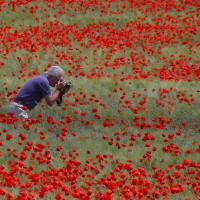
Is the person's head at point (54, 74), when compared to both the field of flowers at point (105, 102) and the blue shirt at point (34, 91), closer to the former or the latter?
the blue shirt at point (34, 91)

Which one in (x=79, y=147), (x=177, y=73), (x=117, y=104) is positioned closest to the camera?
(x=79, y=147)

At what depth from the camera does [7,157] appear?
22.6 feet

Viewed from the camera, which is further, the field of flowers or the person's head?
the person's head

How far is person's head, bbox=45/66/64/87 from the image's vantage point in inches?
350

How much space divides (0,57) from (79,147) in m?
8.20

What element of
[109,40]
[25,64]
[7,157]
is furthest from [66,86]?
[109,40]

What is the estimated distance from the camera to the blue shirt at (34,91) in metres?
8.88

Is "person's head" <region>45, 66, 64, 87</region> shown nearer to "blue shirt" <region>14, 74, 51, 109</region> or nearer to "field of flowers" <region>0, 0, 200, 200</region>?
"blue shirt" <region>14, 74, 51, 109</region>

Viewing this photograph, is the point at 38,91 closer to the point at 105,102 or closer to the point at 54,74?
the point at 54,74

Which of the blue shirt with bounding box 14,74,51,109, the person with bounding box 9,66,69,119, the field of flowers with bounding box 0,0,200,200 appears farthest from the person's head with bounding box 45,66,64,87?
the field of flowers with bounding box 0,0,200,200

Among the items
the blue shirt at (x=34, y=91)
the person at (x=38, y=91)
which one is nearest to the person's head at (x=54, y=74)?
the person at (x=38, y=91)

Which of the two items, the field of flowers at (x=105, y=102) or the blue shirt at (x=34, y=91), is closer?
the field of flowers at (x=105, y=102)

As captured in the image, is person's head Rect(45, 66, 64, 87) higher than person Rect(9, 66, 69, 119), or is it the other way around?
person's head Rect(45, 66, 64, 87)

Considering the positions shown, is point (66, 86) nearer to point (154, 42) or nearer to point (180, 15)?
point (154, 42)
